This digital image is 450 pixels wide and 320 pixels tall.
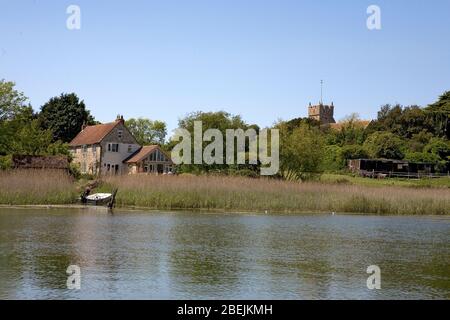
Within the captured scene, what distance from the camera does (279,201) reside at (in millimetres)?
37594

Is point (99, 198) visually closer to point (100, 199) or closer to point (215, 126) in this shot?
point (100, 199)

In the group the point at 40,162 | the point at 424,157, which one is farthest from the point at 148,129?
the point at 40,162

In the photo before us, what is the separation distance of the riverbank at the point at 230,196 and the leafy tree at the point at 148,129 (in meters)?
84.5

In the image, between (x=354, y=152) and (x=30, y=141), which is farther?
(x=354, y=152)

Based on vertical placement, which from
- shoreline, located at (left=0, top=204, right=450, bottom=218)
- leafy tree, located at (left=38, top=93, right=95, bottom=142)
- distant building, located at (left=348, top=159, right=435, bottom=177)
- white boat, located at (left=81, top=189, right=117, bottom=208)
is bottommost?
shoreline, located at (left=0, top=204, right=450, bottom=218)

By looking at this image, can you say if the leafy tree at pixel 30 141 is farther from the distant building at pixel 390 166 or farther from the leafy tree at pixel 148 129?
the leafy tree at pixel 148 129

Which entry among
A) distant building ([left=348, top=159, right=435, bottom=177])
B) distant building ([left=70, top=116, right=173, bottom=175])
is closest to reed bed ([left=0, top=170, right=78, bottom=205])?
distant building ([left=70, top=116, right=173, bottom=175])

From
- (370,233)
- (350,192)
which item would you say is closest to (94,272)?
(370,233)

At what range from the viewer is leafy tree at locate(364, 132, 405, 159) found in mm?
88438

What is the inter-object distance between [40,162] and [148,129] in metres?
74.7

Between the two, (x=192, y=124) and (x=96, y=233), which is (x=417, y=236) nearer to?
(x=96, y=233)

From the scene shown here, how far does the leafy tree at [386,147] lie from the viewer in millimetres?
88438

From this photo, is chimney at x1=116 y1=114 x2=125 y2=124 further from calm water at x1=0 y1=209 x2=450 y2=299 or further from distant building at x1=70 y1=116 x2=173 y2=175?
calm water at x1=0 y1=209 x2=450 y2=299

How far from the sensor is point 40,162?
53281 mm
